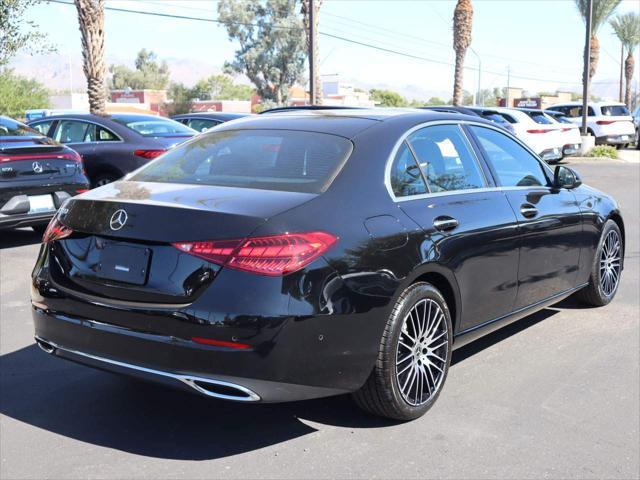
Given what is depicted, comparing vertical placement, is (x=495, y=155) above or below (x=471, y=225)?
above

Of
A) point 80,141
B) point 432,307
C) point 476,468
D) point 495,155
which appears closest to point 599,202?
point 495,155

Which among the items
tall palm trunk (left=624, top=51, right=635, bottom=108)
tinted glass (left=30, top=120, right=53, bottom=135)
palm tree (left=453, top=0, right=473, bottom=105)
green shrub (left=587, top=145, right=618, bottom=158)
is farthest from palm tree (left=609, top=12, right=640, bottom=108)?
tinted glass (left=30, top=120, right=53, bottom=135)

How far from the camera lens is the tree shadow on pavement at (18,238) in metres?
9.27

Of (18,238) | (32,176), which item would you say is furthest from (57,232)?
(18,238)

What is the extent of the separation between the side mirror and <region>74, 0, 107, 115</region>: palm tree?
53.7ft

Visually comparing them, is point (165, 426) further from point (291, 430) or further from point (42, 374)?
point (42, 374)

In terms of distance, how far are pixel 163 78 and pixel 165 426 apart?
121 m

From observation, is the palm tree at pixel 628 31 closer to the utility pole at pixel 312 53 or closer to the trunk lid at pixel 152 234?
the utility pole at pixel 312 53

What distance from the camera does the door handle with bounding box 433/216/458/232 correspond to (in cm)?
412

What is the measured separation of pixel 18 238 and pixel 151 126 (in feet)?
8.86

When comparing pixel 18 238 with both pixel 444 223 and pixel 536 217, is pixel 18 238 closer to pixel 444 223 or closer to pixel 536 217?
pixel 536 217

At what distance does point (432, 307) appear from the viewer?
13.3 ft

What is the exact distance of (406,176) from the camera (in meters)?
4.16

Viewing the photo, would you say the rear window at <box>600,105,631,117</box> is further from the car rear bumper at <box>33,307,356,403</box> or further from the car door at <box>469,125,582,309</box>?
the car rear bumper at <box>33,307,356,403</box>
